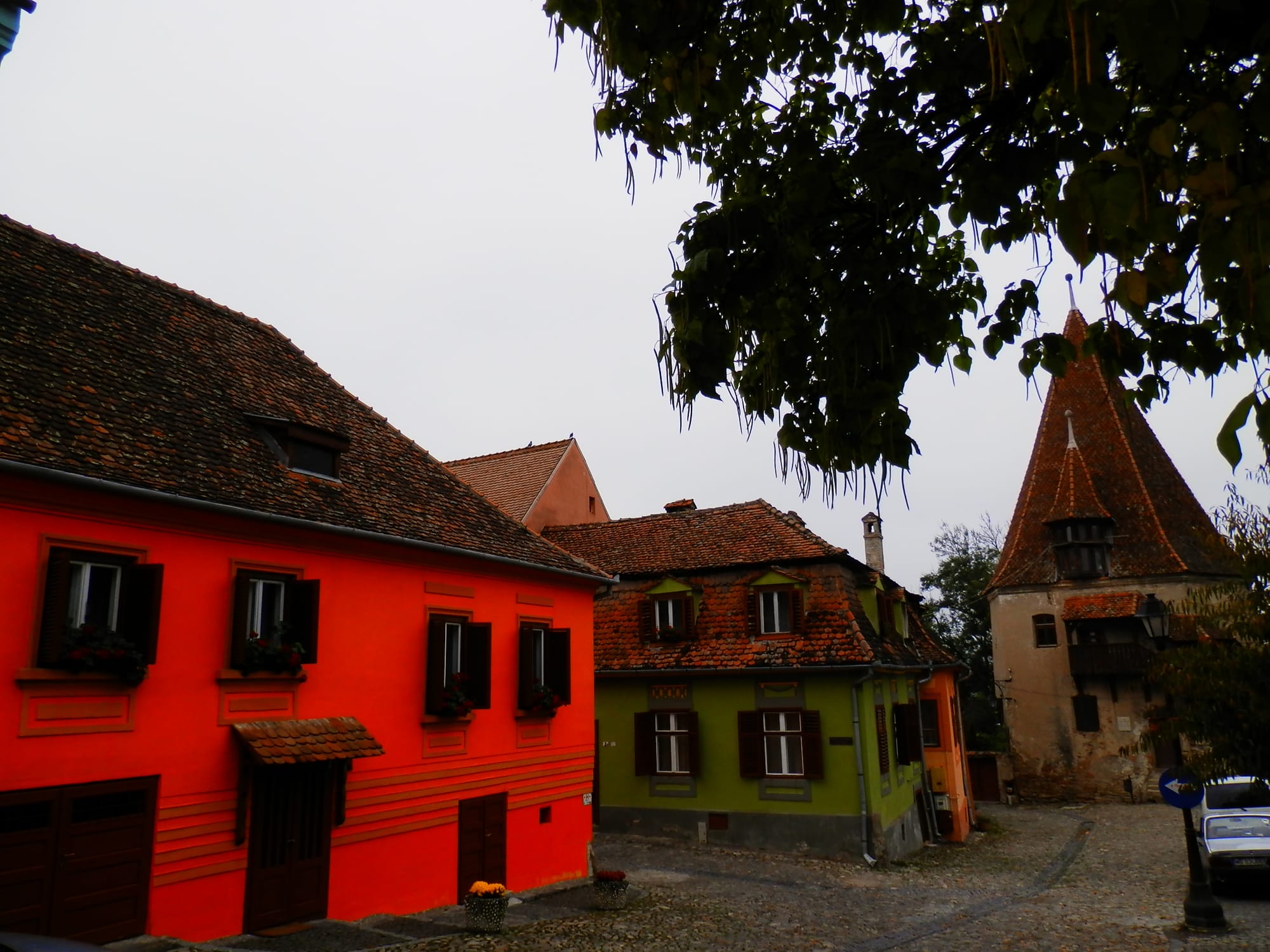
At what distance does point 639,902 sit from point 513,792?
2.75m

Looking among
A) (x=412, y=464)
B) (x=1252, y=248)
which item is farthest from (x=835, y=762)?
(x=1252, y=248)

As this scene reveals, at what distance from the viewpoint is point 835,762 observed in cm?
1989

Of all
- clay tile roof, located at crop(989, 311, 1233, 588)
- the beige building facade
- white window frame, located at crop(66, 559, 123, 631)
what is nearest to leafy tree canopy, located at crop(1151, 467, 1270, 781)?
white window frame, located at crop(66, 559, 123, 631)

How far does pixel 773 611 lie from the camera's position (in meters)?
21.6

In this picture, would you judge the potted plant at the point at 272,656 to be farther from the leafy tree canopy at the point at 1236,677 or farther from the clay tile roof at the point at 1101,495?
the clay tile roof at the point at 1101,495

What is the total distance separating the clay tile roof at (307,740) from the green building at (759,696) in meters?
10.6

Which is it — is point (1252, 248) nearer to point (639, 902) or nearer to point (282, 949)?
point (282, 949)

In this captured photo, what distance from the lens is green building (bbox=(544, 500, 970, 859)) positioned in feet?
65.3

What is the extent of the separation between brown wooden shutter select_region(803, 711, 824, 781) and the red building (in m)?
5.76

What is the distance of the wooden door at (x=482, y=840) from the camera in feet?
46.2

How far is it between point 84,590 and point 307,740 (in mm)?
3235

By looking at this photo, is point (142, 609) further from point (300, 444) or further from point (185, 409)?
point (300, 444)

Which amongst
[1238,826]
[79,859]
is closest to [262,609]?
[79,859]

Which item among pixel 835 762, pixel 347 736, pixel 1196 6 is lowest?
pixel 835 762
